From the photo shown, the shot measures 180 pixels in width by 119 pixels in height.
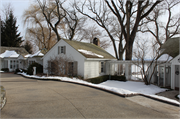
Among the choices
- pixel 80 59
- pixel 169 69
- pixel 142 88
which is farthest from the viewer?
pixel 80 59

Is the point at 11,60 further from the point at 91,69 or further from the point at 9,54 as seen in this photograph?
the point at 91,69

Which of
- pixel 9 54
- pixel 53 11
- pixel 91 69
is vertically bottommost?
pixel 91 69

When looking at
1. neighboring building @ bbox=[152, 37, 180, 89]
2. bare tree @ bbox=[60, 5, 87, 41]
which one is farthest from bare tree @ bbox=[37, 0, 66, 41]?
neighboring building @ bbox=[152, 37, 180, 89]

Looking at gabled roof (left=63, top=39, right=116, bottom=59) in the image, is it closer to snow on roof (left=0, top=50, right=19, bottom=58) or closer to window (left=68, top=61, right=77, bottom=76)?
window (left=68, top=61, right=77, bottom=76)

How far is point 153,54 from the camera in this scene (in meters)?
14.3

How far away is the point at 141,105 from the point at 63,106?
11.1 feet

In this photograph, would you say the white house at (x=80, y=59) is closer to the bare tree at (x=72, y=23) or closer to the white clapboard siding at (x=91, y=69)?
A: the white clapboard siding at (x=91, y=69)

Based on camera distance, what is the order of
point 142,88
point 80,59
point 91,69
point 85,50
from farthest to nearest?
point 85,50 → point 91,69 → point 80,59 → point 142,88

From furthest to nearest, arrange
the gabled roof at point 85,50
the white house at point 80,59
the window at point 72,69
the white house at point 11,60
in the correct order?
the white house at point 11,60 < the gabled roof at point 85,50 < the window at point 72,69 < the white house at point 80,59

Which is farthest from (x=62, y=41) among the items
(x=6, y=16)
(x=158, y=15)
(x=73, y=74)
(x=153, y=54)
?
(x=6, y=16)

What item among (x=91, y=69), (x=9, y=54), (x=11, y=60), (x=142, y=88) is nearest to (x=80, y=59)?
(x=91, y=69)

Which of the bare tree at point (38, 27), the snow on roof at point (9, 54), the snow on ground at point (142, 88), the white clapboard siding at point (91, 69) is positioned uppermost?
the bare tree at point (38, 27)

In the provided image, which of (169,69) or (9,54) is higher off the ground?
(9,54)

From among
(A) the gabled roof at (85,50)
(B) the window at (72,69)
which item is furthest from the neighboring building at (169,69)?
(B) the window at (72,69)
